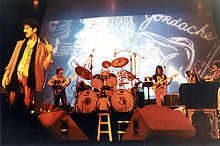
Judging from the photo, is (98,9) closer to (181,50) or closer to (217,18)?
(181,50)

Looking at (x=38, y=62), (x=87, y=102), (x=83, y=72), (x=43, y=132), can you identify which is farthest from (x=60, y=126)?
(x=83, y=72)

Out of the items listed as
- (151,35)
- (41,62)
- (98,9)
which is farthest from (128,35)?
(41,62)

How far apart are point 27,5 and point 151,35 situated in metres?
4.35

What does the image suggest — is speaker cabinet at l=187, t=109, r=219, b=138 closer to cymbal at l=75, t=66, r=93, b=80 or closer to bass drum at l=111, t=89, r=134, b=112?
bass drum at l=111, t=89, r=134, b=112

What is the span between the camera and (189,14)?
755 centimetres

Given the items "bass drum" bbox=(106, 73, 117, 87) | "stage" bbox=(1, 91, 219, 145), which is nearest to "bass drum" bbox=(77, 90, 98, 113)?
"bass drum" bbox=(106, 73, 117, 87)

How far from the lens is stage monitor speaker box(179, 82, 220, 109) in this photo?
3.95m

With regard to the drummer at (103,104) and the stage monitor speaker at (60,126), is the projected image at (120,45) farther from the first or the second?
the stage monitor speaker at (60,126)

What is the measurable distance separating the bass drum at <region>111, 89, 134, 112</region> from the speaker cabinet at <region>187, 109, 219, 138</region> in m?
1.37

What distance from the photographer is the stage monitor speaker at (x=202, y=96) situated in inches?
156

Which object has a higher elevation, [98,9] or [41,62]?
[98,9]

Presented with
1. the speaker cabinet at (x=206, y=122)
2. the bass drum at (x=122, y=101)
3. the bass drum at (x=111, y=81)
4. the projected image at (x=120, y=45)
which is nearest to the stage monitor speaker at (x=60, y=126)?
the bass drum at (x=122, y=101)

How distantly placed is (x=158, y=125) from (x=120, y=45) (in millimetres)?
5157

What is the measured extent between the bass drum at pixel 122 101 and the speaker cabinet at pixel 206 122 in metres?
1.37
